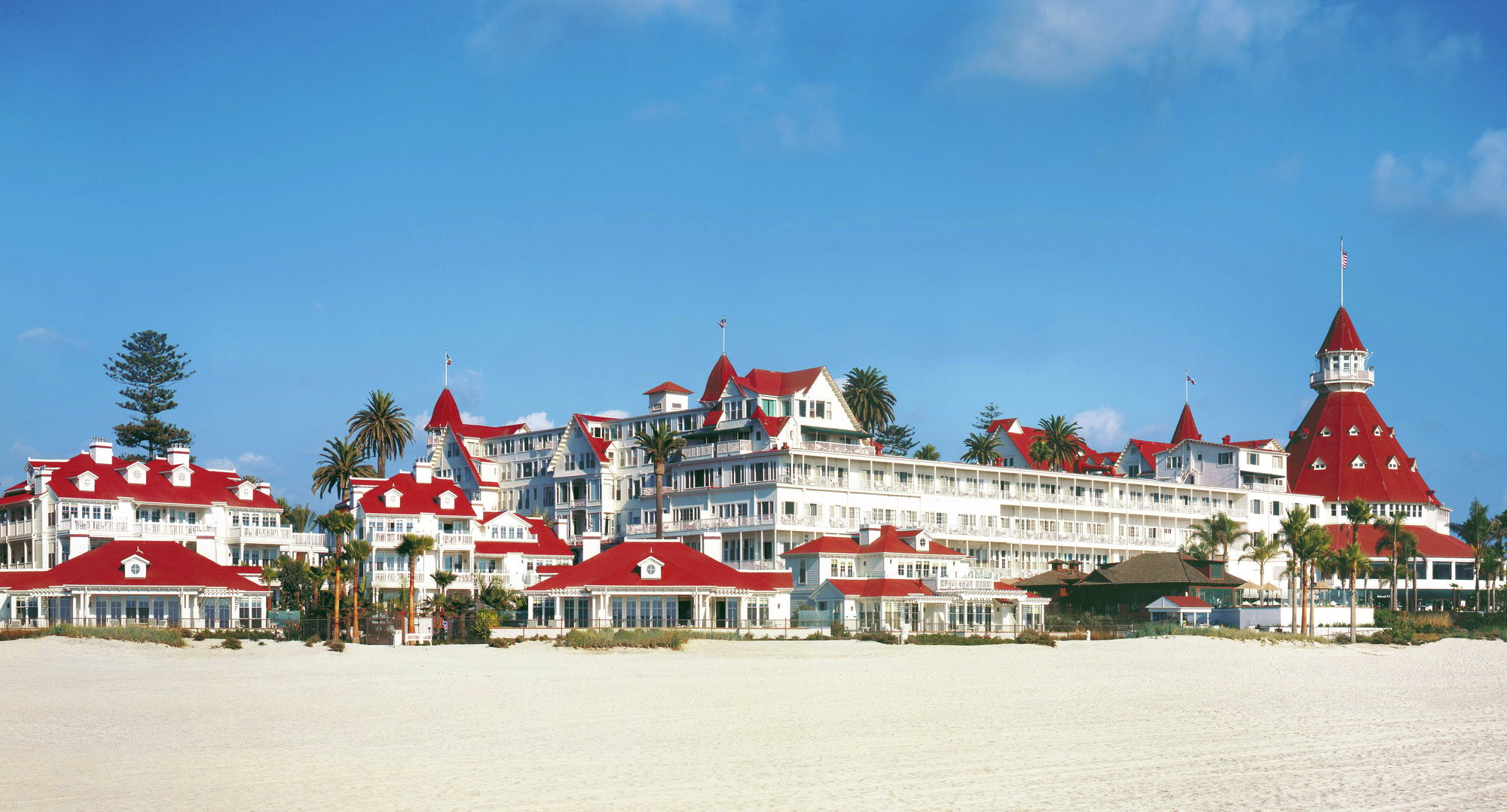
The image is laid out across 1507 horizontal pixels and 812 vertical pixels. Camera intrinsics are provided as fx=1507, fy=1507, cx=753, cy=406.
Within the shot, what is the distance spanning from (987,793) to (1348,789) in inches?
221

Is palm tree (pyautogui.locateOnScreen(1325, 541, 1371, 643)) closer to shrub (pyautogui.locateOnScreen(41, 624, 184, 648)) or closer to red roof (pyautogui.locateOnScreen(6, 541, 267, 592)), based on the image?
red roof (pyautogui.locateOnScreen(6, 541, 267, 592))

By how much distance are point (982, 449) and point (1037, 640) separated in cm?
5420

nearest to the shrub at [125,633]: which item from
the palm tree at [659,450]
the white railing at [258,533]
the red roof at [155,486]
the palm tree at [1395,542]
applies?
the red roof at [155,486]

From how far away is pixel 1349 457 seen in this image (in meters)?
112

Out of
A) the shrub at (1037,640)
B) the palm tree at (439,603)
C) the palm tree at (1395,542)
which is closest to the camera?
the palm tree at (439,603)

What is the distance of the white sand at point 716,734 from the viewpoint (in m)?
21.0

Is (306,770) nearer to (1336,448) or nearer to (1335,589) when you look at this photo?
(1335,589)

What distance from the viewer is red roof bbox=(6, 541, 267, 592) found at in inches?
2383

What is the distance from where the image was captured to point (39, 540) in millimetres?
71688

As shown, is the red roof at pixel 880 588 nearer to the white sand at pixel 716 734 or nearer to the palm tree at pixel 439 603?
the palm tree at pixel 439 603

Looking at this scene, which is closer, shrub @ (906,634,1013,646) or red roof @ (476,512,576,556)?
shrub @ (906,634,1013,646)

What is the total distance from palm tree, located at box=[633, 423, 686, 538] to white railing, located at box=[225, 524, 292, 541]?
20.0m

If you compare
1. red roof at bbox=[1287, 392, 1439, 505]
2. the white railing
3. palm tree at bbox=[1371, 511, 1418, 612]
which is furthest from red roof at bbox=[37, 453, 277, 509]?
red roof at bbox=[1287, 392, 1439, 505]

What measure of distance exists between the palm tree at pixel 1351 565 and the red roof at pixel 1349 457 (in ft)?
39.2
